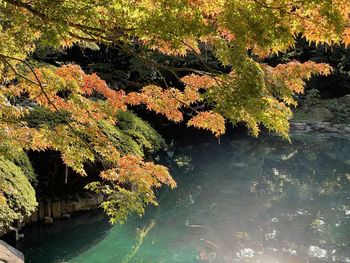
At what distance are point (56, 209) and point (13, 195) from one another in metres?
2.40

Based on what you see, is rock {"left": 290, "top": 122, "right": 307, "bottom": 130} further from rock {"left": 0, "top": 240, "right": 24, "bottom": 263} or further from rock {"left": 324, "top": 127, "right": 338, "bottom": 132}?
rock {"left": 0, "top": 240, "right": 24, "bottom": 263}

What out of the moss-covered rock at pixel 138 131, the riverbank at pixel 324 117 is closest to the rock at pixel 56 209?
the moss-covered rock at pixel 138 131

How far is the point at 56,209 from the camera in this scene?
30.8 ft

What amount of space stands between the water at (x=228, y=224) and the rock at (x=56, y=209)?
27 centimetres

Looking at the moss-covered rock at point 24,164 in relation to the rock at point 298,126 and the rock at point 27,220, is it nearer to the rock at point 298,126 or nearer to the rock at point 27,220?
the rock at point 27,220

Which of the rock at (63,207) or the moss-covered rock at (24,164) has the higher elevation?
the moss-covered rock at (24,164)

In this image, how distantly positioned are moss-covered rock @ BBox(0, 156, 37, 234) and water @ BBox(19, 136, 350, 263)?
4.12 feet

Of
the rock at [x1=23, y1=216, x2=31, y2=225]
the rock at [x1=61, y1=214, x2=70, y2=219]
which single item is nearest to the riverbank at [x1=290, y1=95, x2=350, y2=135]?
the rock at [x1=61, y1=214, x2=70, y2=219]

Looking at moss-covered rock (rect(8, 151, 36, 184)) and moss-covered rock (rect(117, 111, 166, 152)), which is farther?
moss-covered rock (rect(117, 111, 166, 152))

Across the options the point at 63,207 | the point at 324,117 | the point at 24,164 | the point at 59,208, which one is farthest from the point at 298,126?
the point at 24,164

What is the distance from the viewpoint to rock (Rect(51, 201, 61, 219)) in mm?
9344

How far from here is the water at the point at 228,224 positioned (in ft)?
27.2

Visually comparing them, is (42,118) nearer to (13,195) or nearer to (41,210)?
(41,210)

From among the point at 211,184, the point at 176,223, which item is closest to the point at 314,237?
the point at 176,223
